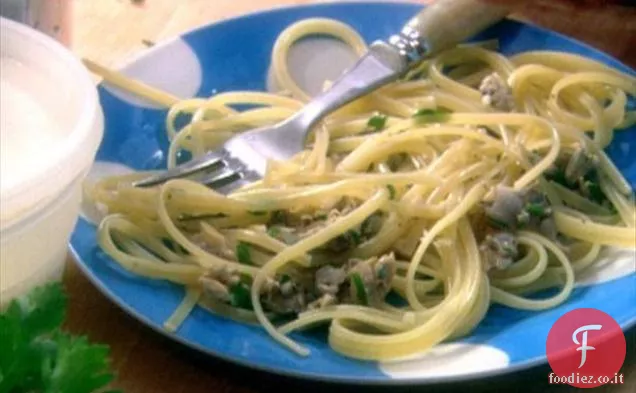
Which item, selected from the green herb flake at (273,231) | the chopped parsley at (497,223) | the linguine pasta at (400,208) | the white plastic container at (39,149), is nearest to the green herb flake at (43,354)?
the white plastic container at (39,149)

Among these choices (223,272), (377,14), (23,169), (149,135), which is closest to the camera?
(23,169)

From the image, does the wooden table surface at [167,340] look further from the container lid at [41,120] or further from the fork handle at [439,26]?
the container lid at [41,120]

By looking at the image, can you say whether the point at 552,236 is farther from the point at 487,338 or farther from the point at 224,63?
the point at 224,63

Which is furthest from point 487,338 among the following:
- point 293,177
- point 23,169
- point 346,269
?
point 23,169

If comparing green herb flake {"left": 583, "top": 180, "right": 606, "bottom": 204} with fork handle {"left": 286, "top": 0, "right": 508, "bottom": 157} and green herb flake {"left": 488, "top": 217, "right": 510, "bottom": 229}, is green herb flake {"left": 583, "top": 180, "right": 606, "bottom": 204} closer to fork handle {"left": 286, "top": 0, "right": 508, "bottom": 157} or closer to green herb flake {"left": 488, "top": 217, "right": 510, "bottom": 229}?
green herb flake {"left": 488, "top": 217, "right": 510, "bottom": 229}

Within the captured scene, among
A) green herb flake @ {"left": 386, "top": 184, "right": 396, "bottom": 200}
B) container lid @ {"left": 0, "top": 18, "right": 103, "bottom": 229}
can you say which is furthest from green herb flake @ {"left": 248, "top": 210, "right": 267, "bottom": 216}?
container lid @ {"left": 0, "top": 18, "right": 103, "bottom": 229}

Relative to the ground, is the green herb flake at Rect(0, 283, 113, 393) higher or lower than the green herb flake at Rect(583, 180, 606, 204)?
lower
